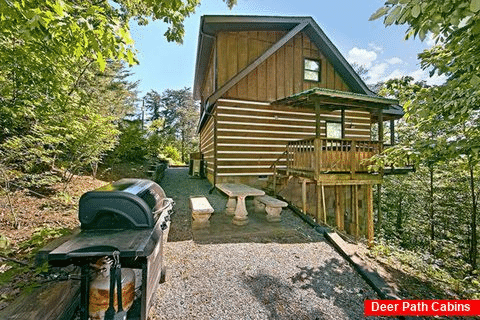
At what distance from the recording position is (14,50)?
3.10 meters

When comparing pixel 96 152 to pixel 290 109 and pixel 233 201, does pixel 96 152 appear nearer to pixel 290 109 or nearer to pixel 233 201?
pixel 233 201

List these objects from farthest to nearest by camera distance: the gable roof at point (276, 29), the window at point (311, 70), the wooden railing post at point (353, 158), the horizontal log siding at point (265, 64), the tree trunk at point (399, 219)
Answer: the tree trunk at point (399, 219) < the window at point (311, 70) < the horizontal log siding at point (265, 64) < the gable roof at point (276, 29) < the wooden railing post at point (353, 158)

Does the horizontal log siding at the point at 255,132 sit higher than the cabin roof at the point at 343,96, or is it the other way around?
the cabin roof at the point at 343,96

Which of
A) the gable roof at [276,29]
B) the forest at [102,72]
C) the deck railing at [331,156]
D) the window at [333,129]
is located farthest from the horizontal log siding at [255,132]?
the forest at [102,72]

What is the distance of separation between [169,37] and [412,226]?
16.5 meters

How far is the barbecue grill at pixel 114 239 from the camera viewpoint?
1.85 m

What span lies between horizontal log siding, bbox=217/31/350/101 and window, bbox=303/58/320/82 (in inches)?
8.0

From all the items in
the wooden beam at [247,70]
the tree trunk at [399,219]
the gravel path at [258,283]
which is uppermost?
the wooden beam at [247,70]

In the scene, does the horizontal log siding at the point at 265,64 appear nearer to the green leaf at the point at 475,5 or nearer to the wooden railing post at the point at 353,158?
the wooden railing post at the point at 353,158

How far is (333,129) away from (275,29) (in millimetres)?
5486

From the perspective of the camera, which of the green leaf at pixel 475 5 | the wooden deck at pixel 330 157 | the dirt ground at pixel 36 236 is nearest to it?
the green leaf at pixel 475 5

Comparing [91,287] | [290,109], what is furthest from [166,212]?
[290,109]

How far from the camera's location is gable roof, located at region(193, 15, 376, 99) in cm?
855

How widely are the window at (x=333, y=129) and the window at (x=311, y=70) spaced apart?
7.55 feet
